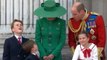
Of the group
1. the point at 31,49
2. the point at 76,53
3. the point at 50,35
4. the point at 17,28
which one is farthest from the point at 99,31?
the point at 17,28

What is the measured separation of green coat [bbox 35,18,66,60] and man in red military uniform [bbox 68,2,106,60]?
8.7 inches

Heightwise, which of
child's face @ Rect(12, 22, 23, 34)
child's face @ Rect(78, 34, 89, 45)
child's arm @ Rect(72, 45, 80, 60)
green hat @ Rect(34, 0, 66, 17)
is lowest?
child's arm @ Rect(72, 45, 80, 60)

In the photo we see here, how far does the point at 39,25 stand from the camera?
7.29 meters

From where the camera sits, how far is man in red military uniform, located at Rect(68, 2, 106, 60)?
707 cm

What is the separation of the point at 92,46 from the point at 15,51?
1200 millimetres

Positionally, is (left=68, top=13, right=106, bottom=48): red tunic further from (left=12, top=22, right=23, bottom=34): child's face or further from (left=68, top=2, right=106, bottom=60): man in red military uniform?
(left=12, top=22, right=23, bottom=34): child's face

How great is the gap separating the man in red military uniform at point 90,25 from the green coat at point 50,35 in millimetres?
222

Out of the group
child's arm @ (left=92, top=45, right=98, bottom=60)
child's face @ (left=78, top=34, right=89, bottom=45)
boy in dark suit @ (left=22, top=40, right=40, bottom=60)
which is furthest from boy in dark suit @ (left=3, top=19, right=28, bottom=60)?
child's arm @ (left=92, top=45, right=98, bottom=60)

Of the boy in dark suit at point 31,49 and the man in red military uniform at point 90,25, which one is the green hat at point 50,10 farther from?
the boy in dark suit at point 31,49

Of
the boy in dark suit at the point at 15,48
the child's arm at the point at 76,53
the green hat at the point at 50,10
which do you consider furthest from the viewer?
the green hat at the point at 50,10

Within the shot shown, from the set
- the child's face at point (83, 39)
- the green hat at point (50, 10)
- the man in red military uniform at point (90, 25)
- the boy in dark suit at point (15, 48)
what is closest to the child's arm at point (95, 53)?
the child's face at point (83, 39)

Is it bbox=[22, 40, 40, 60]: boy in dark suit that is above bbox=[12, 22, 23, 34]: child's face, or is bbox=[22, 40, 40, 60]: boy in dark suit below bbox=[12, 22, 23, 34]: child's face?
below

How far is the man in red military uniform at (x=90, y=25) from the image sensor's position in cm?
707

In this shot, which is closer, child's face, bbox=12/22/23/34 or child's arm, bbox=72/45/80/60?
child's arm, bbox=72/45/80/60
